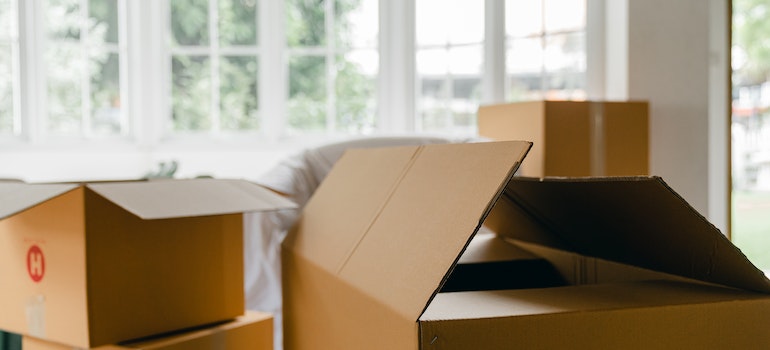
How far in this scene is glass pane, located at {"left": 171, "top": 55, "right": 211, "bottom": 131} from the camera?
409 centimetres

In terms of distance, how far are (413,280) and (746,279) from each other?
13.2 inches

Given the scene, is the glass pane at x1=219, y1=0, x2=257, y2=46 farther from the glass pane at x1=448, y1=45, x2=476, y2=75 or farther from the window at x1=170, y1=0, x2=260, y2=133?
the glass pane at x1=448, y1=45, x2=476, y2=75

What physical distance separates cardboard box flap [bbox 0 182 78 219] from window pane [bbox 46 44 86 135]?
302 centimetres

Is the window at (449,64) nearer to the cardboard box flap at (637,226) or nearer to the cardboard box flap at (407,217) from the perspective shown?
the cardboard box flap at (407,217)

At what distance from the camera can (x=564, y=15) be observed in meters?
3.48

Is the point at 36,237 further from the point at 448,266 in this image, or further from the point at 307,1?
the point at 307,1

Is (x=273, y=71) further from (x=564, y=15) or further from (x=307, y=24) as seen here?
(x=564, y=15)

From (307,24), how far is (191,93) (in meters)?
0.74

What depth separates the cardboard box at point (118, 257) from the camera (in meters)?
1.03

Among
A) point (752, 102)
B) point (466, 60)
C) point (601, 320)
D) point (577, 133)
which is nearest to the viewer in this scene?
point (601, 320)

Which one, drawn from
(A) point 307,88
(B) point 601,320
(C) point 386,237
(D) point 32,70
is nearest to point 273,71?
(A) point 307,88

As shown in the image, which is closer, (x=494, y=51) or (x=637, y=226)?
(x=637, y=226)

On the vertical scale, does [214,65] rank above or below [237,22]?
below

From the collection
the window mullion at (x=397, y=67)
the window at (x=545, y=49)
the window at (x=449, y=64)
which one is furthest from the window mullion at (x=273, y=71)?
the window at (x=545, y=49)
